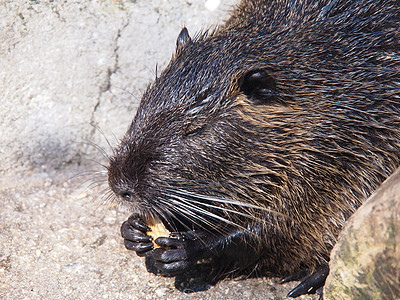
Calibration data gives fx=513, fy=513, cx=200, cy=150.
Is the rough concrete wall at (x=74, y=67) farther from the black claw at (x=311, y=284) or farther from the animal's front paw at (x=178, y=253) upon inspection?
the black claw at (x=311, y=284)

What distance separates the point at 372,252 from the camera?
6.48 feet

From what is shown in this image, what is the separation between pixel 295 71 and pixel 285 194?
626mm

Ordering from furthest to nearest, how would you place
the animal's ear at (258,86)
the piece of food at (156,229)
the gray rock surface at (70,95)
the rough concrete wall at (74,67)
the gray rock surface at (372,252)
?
the rough concrete wall at (74,67)
the gray rock surface at (70,95)
the piece of food at (156,229)
the animal's ear at (258,86)
the gray rock surface at (372,252)

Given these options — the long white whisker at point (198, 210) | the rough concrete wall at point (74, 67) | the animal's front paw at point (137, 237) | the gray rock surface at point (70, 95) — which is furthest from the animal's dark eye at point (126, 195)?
the rough concrete wall at point (74, 67)

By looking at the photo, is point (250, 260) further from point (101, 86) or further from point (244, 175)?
point (101, 86)

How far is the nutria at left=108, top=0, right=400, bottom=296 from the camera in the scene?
99.9 inches

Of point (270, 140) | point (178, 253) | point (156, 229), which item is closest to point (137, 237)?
point (156, 229)

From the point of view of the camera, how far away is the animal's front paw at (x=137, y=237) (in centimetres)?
283

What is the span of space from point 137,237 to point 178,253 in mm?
300

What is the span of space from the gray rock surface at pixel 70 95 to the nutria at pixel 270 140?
0.79 metres

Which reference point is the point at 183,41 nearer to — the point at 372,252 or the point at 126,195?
the point at 126,195

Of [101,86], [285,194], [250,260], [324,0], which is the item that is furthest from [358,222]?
[101,86]

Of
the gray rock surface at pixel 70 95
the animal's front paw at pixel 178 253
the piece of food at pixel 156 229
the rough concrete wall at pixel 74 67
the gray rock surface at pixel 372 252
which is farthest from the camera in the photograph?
the rough concrete wall at pixel 74 67

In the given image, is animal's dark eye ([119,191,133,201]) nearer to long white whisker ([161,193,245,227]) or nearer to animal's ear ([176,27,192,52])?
long white whisker ([161,193,245,227])
